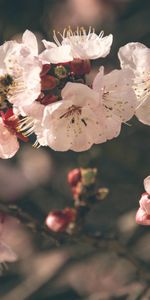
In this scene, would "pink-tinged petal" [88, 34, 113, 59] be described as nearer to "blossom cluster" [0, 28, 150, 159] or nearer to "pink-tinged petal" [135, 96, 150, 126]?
"blossom cluster" [0, 28, 150, 159]

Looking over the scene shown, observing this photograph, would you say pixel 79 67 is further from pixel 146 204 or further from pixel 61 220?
pixel 61 220

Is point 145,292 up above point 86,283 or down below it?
above

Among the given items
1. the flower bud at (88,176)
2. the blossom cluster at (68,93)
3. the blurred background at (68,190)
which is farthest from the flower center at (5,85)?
the blurred background at (68,190)

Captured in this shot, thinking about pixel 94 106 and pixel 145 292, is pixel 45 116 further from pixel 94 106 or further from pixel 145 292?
pixel 145 292

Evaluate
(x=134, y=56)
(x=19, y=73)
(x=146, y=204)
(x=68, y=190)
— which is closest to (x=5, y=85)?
(x=19, y=73)

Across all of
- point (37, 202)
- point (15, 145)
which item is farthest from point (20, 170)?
point (15, 145)
